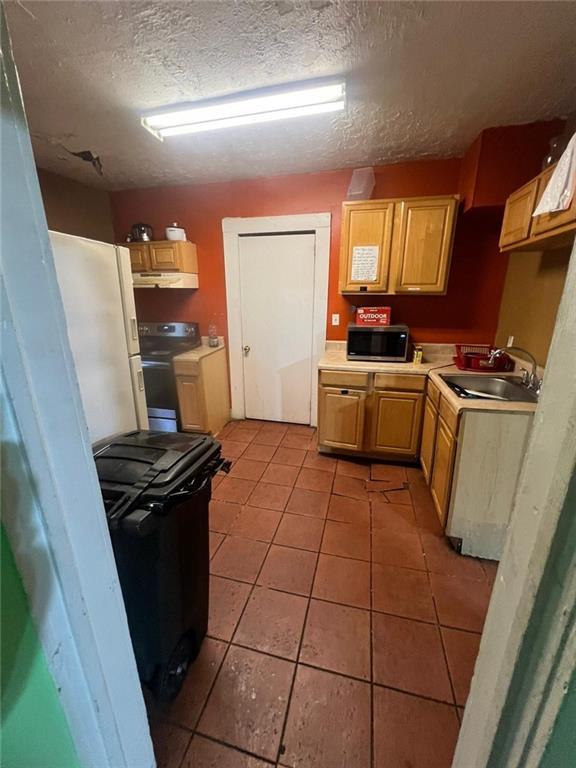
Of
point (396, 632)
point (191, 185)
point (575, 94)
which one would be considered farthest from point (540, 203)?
point (191, 185)

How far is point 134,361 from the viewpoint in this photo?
1468 mm

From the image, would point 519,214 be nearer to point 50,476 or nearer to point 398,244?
point 398,244

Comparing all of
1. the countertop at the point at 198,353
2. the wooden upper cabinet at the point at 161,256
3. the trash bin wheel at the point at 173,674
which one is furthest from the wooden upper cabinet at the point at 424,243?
the trash bin wheel at the point at 173,674

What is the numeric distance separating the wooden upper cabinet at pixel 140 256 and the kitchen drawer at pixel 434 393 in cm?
284

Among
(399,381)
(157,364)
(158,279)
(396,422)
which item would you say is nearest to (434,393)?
(399,381)

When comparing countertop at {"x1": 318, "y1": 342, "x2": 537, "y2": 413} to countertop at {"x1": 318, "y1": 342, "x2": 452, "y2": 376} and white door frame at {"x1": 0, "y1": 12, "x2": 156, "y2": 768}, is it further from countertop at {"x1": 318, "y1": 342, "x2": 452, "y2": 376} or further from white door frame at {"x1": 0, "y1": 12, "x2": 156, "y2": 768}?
white door frame at {"x1": 0, "y1": 12, "x2": 156, "y2": 768}

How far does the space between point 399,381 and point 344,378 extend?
435mm

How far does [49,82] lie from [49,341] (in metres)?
2.05

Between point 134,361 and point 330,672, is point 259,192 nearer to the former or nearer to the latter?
point 134,361

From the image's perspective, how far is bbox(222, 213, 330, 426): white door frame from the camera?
291 cm

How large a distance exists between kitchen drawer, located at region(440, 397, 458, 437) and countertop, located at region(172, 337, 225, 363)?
211 centimetres

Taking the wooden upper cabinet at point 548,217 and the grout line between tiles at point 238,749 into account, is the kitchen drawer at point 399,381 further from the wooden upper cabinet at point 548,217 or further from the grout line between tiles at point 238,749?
the grout line between tiles at point 238,749

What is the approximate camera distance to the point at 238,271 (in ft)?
10.5

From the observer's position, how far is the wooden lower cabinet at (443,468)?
1806 mm
